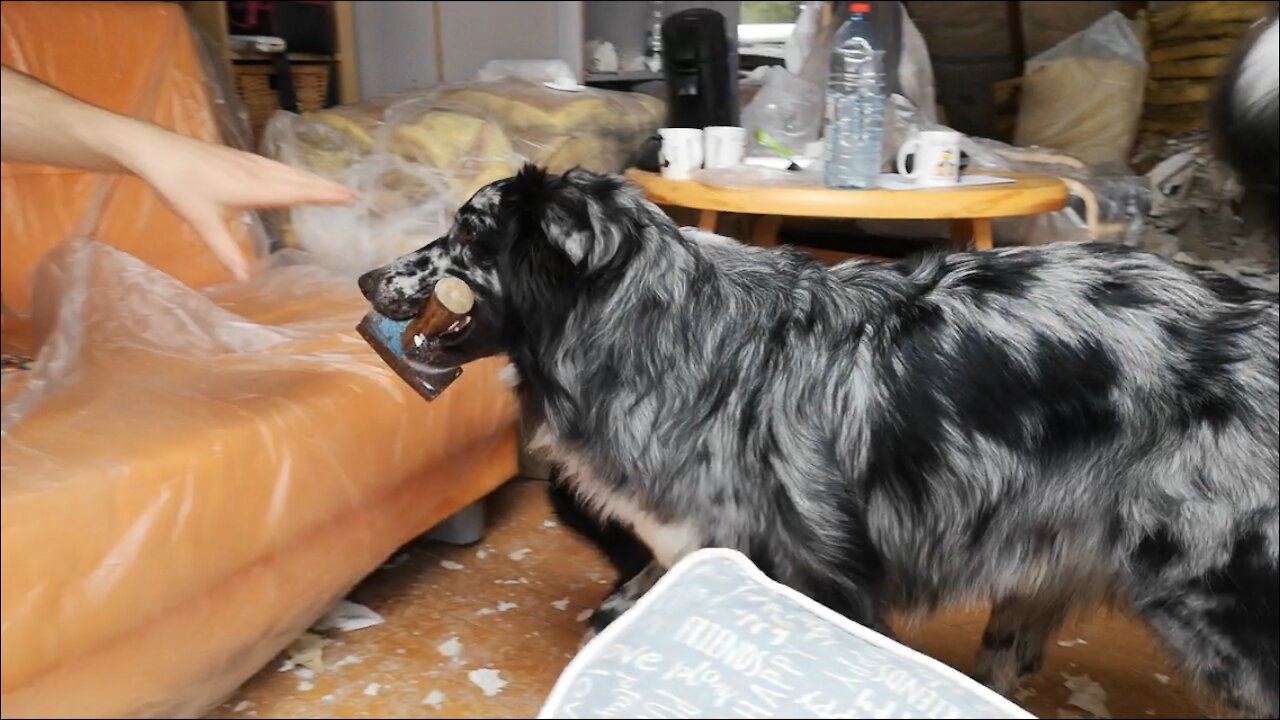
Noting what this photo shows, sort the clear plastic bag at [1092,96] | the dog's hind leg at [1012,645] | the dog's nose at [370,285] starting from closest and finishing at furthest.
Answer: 1. the dog's nose at [370,285]
2. the dog's hind leg at [1012,645]
3. the clear plastic bag at [1092,96]

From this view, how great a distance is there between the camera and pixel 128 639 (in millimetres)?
1204

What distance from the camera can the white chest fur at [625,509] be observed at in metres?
1.19

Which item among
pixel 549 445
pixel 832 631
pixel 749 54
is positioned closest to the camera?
pixel 832 631

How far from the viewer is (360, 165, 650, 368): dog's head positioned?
1.14 m

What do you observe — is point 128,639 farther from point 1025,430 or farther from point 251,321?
point 1025,430

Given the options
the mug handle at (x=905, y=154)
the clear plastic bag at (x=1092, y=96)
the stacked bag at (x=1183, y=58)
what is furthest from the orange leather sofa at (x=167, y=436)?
the stacked bag at (x=1183, y=58)

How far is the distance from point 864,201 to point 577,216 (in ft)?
2.06

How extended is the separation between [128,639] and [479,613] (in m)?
0.71

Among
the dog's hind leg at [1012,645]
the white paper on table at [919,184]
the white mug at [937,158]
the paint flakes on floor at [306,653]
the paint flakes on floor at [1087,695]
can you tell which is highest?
the white mug at [937,158]

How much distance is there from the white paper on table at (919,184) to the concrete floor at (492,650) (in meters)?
0.75

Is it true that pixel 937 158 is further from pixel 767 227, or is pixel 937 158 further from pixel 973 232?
pixel 767 227

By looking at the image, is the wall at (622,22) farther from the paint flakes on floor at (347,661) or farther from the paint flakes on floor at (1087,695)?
the paint flakes on floor at (1087,695)

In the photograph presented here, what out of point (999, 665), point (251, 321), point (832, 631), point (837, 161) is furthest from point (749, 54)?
point (832, 631)

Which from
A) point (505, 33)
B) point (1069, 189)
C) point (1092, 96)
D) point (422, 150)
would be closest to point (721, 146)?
point (422, 150)
